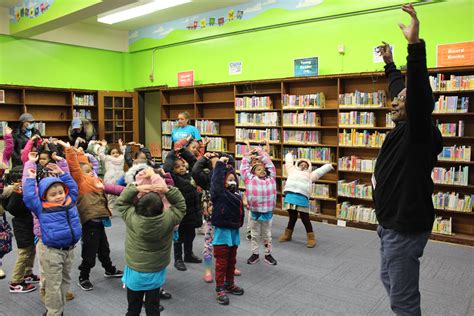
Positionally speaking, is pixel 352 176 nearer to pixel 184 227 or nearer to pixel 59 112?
pixel 184 227

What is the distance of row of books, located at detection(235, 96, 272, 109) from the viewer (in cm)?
719

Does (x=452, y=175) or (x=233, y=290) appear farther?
(x=452, y=175)

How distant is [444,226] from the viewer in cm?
547

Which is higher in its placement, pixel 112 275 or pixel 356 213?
pixel 356 213

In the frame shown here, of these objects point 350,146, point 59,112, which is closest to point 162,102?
point 59,112

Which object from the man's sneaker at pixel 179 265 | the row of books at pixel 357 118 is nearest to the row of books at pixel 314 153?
the row of books at pixel 357 118

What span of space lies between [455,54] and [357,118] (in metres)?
1.58

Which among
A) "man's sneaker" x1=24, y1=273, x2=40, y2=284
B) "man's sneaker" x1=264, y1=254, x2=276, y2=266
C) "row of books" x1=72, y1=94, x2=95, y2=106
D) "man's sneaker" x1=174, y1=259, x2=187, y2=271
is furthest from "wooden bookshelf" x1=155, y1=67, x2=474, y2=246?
"man's sneaker" x1=24, y1=273, x2=40, y2=284

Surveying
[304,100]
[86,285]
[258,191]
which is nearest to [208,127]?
[304,100]

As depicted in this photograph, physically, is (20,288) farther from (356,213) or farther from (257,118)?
(257,118)

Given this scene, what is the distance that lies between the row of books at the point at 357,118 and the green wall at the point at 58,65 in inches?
245

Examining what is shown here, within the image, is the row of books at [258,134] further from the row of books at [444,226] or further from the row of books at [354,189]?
the row of books at [444,226]

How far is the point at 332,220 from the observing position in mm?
6363

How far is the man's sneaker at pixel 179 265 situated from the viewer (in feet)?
13.6
